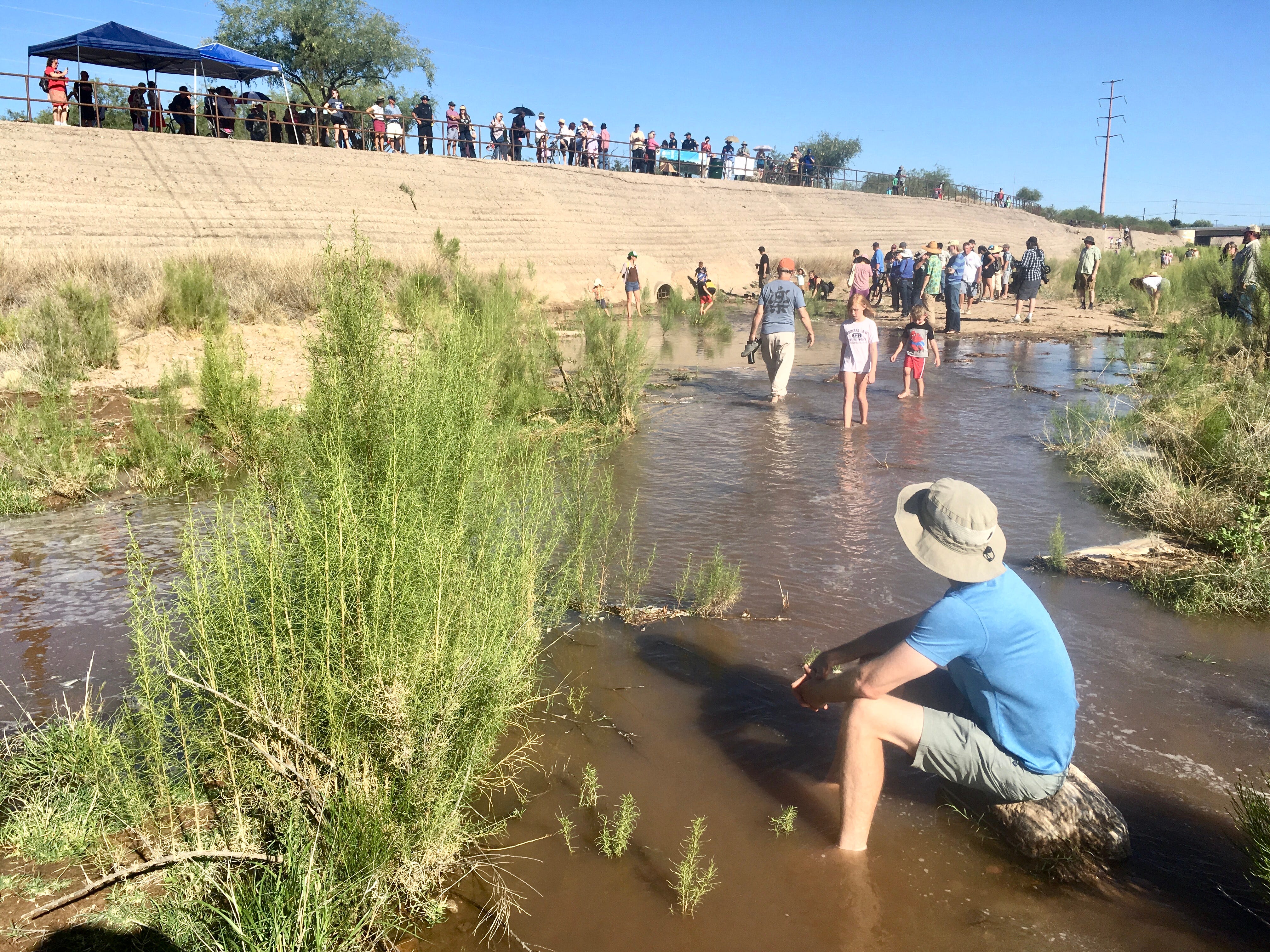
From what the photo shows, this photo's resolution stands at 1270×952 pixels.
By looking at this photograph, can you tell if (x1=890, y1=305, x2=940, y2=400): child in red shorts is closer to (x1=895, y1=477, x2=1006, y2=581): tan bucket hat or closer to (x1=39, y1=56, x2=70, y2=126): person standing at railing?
(x1=895, y1=477, x2=1006, y2=581): tan bucket hat

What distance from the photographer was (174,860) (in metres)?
2.43

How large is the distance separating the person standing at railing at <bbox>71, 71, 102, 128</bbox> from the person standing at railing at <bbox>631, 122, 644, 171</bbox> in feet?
63.6

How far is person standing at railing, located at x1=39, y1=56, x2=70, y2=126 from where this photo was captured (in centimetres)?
2180

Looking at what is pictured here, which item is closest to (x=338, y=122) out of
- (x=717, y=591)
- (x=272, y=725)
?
(x=717, y=591)

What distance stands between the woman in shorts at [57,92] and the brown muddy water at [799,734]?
2020 cm

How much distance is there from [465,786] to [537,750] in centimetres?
104

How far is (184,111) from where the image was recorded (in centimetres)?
2414

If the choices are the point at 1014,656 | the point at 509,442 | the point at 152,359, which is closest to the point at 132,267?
the point at 152,359

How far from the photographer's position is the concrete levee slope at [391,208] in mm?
19906

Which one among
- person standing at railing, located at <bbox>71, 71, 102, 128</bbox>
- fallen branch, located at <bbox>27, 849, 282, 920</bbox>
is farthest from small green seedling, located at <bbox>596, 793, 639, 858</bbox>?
person standing at railing, located at <bbox>71, 71, 102, 128</bbox>

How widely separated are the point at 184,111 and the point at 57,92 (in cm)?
301

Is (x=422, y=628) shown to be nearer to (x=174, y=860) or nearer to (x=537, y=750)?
(x=174, y=860)

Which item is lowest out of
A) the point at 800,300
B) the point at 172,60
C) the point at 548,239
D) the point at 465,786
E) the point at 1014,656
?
the point at 465,786

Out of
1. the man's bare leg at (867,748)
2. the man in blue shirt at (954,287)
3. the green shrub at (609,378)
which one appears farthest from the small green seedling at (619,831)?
the man in blue shirt at (954,287)
